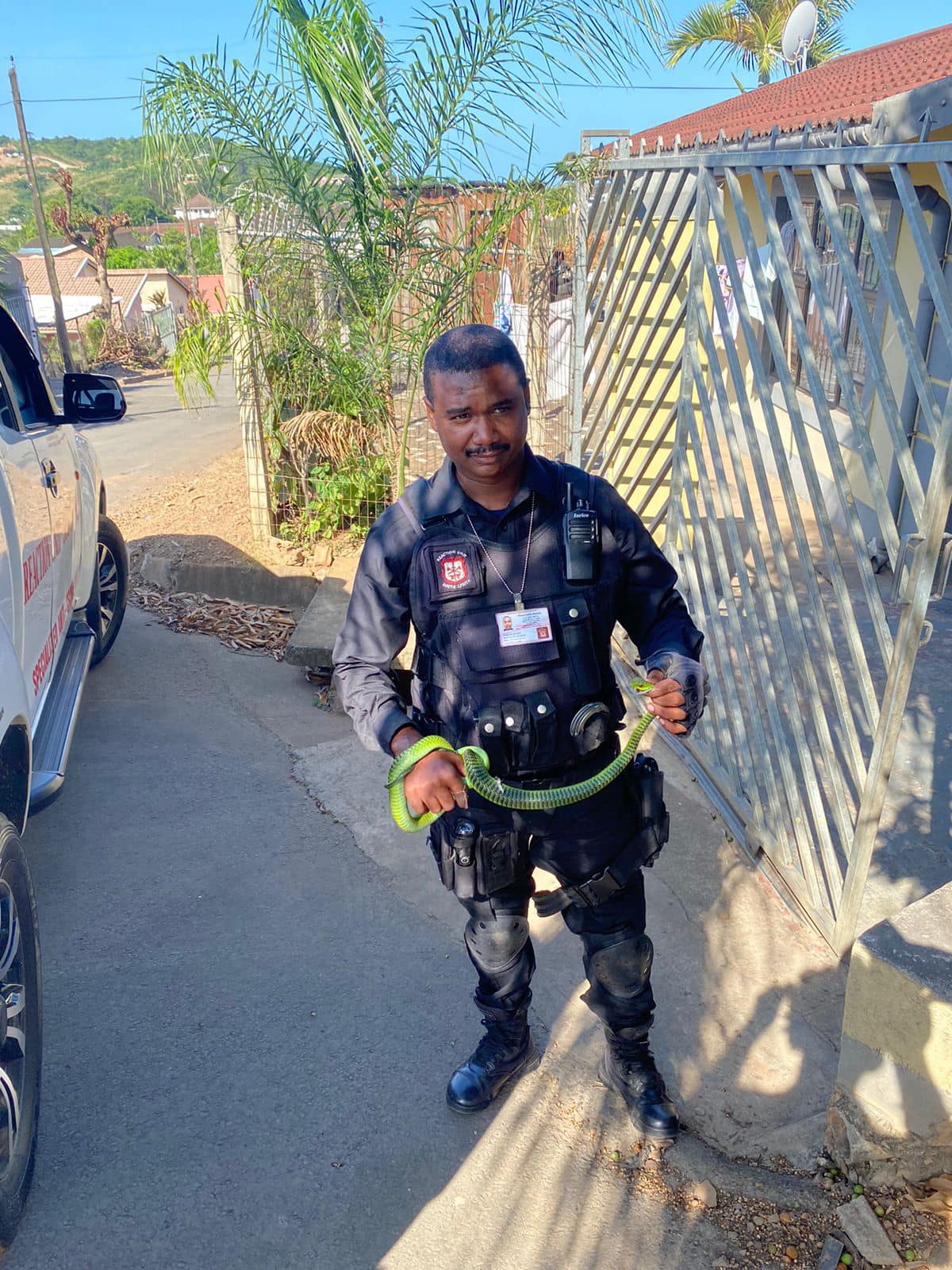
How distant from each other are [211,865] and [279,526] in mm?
3808

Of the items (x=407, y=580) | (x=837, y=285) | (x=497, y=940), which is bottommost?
(x=497, y=940)

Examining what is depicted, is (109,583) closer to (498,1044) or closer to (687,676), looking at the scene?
(498,1044)

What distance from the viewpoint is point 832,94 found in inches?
284

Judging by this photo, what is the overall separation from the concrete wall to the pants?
0.48 meters

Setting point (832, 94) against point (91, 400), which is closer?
point (91, 400)

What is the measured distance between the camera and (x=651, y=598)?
2.28 meters

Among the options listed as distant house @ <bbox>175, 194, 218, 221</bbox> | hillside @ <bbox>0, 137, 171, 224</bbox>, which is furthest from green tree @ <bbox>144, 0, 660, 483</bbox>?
hillside @ <bbox>0, 137, 171, 224</bbox>

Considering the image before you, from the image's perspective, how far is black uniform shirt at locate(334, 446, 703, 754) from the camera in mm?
2174

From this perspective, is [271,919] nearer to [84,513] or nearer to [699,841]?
[699,841]

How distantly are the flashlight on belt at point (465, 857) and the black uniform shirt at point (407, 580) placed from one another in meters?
0.24

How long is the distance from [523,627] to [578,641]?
0.43 feet

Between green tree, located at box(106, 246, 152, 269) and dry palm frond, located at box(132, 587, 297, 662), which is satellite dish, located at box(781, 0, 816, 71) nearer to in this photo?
dry palm frond, located at box(132, 587, 297, 662)

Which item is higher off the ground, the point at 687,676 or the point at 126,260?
the point at 126,260

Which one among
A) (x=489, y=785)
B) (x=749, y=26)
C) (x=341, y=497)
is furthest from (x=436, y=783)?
(x=749, y=26)
